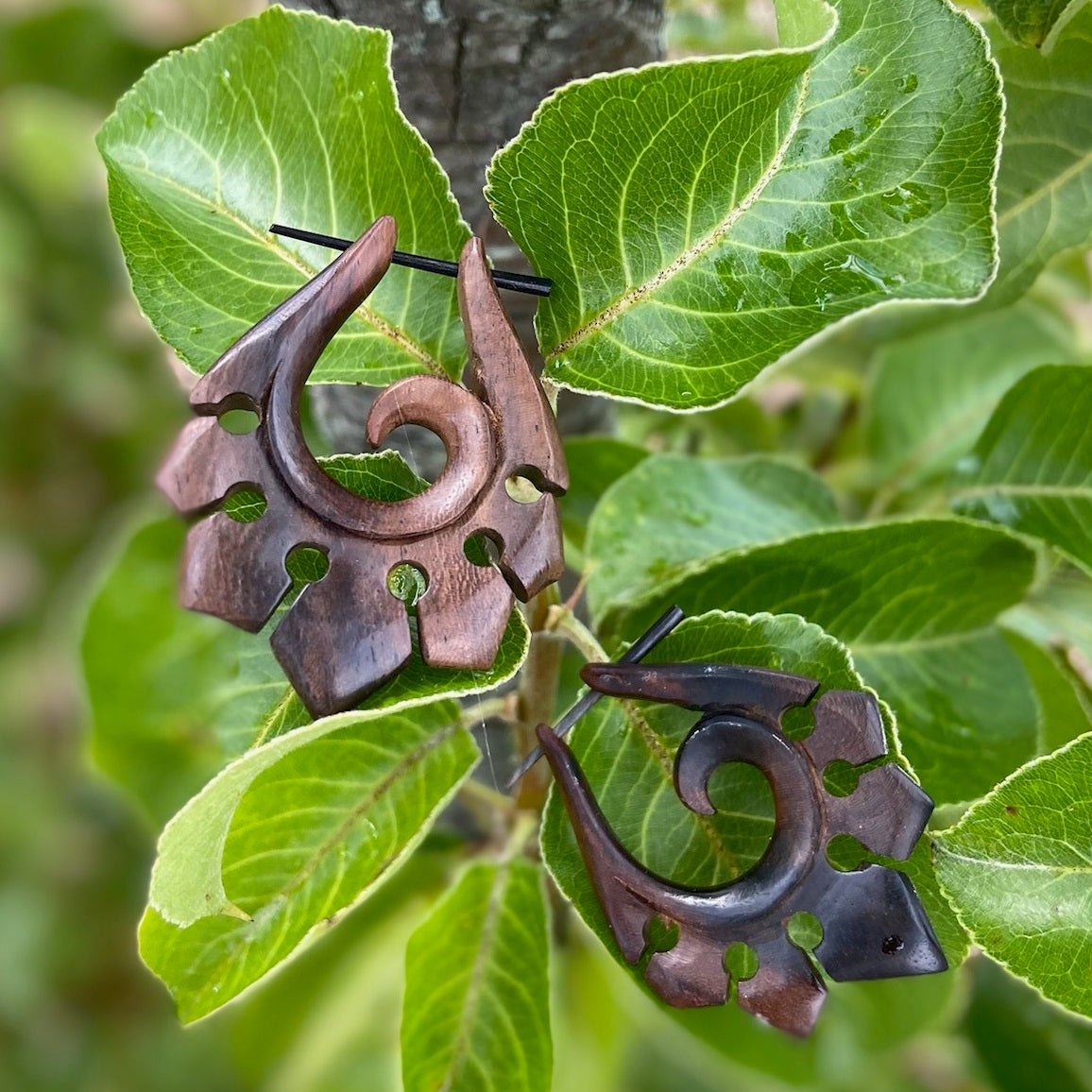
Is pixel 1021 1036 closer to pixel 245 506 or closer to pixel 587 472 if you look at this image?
pixel 587 472

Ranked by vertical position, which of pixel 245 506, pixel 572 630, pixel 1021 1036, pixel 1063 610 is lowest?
pixel 1021 1036

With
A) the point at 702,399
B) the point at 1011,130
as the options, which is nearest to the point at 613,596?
the point at 702,399

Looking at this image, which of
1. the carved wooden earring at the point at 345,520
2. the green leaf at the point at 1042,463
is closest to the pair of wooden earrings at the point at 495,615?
the carved wooden earring at the point at 345,520

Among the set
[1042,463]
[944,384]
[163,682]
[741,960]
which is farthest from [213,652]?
[944,384]

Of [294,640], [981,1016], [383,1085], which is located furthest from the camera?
[383,1085]

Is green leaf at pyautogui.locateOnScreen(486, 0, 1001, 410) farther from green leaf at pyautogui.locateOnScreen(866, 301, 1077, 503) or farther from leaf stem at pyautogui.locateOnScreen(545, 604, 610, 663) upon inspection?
green leaf at pyautogui.locateOnScreen(866, 301, 1077, 503)

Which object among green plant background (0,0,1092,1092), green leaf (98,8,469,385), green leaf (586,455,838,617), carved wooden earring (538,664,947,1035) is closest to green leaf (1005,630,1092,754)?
green plant background (0,0,1092,1092)

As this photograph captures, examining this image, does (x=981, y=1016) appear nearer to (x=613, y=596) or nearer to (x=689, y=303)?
(x=613, y=596)
